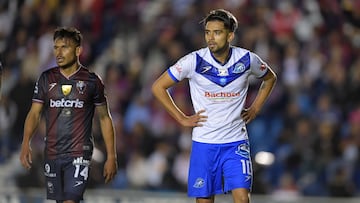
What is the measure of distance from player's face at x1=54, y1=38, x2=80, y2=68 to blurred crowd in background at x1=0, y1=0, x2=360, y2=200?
6.09 meters

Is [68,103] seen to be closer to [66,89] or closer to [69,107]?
[69,107]

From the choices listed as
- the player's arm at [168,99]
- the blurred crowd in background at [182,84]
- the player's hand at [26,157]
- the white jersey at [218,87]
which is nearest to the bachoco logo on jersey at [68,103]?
the player's hand at [26,157]

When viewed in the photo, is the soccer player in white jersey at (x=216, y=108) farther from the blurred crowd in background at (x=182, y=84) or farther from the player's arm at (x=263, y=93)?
the blurred crowd in background at (x=182, y=84)

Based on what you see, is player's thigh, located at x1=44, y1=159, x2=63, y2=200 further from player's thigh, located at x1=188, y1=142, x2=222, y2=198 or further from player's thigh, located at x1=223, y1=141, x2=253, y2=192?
A: player's thigh, located at x1=223, y1=141, x2=253, y2=192

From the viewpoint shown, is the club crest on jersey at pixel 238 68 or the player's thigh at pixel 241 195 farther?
the club crest on jersey at pixel 238 68

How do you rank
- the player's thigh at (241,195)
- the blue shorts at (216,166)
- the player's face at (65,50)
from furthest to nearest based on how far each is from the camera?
1. the player's face at (65,50)
2. the blue shorts at (216,166)
3. the player's thigh at (241,195)

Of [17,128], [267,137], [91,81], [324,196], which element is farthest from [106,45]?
[91,81]

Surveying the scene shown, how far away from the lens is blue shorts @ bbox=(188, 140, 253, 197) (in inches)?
488

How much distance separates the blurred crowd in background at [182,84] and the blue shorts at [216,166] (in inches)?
225

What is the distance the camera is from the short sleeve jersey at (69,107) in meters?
12.6

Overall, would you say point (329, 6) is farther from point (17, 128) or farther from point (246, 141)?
point (246, 141)

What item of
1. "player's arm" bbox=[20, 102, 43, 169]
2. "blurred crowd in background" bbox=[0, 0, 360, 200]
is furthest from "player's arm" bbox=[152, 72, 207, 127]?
"blurred crowd in background" bbox=[0, 0, 360, 200]

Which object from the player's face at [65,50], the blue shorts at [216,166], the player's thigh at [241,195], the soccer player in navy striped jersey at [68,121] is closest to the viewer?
the player's thigh at [241,195]

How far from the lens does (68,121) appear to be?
→ 12625 millimetres
